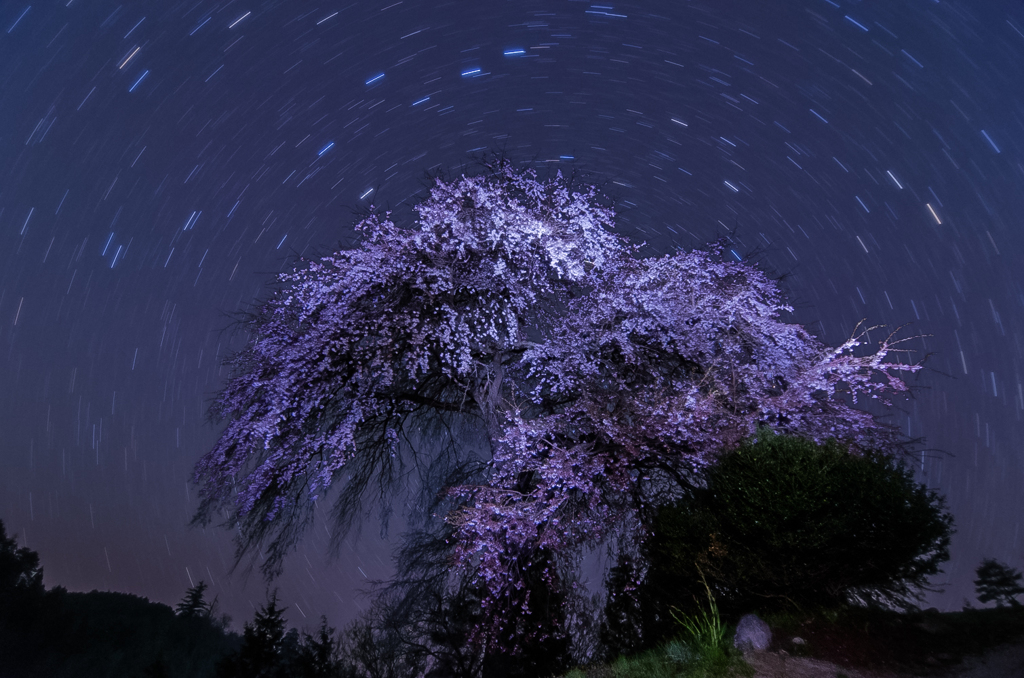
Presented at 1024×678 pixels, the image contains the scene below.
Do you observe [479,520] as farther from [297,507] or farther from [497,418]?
[297,507]

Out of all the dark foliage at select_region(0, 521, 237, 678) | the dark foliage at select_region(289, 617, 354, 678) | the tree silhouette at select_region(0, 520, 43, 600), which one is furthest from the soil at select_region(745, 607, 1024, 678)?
the tree silhouette at select_region(0, 520, 43, 600)

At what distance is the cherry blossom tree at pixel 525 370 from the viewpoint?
950 centimetres

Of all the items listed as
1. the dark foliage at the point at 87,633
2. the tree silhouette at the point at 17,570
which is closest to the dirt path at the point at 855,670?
the dark foliage at the point at 87,633

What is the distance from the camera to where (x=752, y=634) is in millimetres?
7531

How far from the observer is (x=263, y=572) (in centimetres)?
1138

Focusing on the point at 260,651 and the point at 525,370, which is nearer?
the point at 525,370

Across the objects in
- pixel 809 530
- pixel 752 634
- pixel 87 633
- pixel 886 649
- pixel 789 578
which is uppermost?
pixel 809 530

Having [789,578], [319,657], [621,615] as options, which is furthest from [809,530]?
[319,657]

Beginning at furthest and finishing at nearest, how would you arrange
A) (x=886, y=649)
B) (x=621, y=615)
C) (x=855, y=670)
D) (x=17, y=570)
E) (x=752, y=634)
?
(x=17, y=570)
(x=621, y=615)
(x=886, y=649)
(x=752, y=634)
(x=855, y=670)

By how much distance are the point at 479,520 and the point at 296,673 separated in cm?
1864

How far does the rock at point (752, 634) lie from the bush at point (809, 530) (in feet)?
1.29

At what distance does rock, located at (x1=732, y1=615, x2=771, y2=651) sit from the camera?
7457mm

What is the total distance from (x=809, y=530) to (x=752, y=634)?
1710 millimetres

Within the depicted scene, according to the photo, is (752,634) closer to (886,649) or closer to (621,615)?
(886,649)
